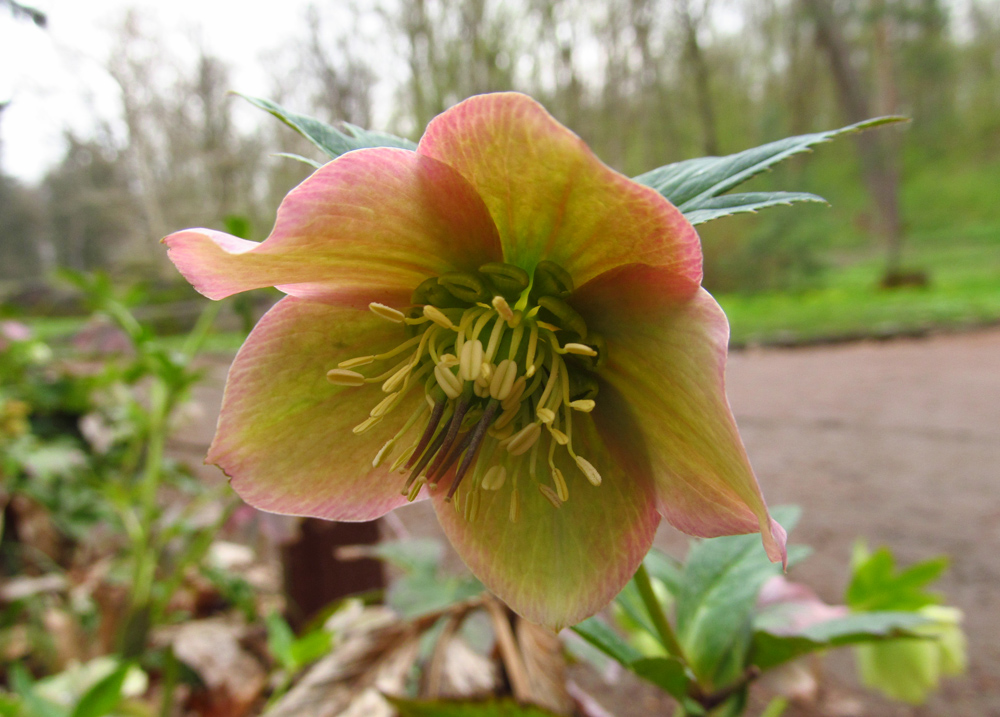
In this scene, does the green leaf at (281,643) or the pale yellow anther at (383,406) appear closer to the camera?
the pale yellow anther at (383,406)

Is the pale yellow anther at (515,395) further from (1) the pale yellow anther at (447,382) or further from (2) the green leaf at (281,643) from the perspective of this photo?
(2) the green leaf at (281,643)

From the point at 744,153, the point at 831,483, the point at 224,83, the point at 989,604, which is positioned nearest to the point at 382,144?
the point at 744,153

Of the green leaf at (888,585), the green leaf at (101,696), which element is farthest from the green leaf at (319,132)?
the green leaf at (888,585)

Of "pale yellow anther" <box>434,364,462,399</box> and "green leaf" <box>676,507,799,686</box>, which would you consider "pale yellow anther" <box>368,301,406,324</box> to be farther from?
"green leaf" <box>676,507,799,686</box>

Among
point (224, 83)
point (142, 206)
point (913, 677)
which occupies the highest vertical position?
point (224, 83)

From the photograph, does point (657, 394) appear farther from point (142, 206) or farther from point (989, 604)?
point (142, 206)

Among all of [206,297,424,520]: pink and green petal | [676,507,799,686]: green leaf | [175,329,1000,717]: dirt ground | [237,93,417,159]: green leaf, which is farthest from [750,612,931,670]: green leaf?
[175,329,1000,717]: dirt ground

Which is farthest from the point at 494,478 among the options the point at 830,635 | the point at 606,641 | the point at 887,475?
the point at 887,475
